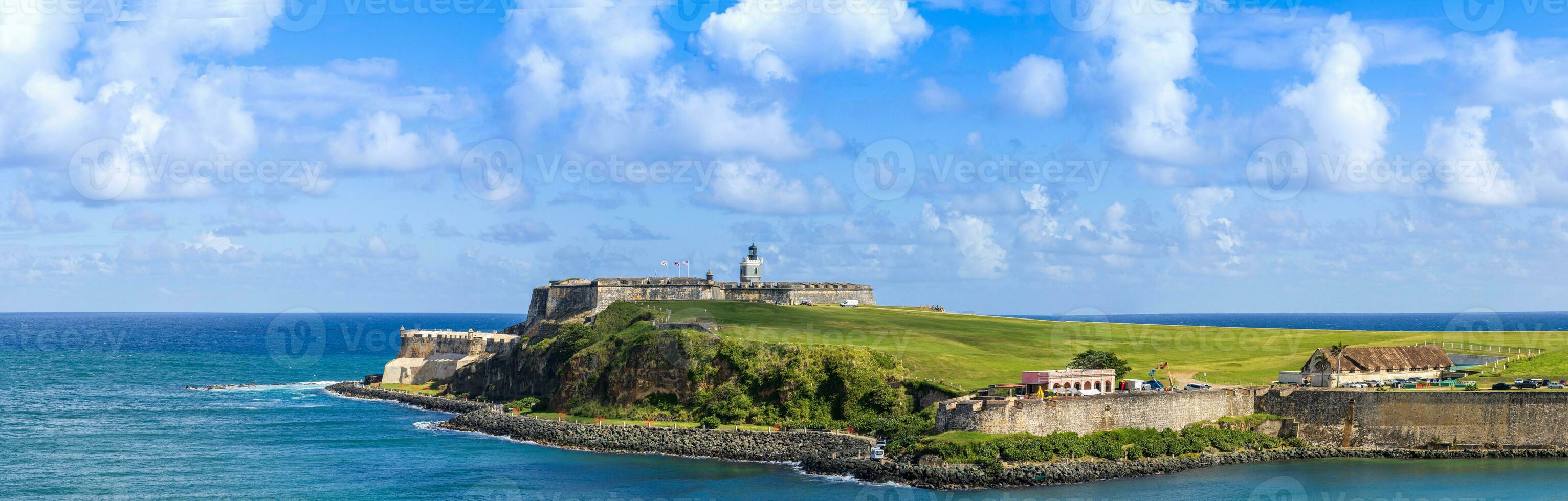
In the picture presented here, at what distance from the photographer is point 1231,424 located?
6844 cm

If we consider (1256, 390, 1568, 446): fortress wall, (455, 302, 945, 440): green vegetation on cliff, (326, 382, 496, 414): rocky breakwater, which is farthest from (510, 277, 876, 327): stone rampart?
(1256, 390, 1568, 446): fortress wall

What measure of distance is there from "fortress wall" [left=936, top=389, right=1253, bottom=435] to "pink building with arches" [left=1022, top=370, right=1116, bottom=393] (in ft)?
7.57

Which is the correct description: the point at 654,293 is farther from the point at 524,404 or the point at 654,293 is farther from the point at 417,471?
the point at 417,471

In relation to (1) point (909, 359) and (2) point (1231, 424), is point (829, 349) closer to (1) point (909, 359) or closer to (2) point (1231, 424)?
(1) point (909, 359)

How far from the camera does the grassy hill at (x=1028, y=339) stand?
81.4 m

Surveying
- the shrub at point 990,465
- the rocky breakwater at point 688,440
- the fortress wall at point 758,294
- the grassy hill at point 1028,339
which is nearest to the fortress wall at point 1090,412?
the shrub at point 990,465

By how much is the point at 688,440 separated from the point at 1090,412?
22.2m

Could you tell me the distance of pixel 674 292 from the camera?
124m

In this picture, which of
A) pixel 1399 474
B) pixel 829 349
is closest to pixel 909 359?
pixel 829 349

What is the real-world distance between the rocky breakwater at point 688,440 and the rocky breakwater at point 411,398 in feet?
44.2

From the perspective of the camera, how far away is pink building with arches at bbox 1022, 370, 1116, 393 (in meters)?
66.9

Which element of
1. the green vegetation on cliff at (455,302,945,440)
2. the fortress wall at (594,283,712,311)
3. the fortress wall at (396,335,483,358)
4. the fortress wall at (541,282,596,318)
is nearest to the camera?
the green vegetation on cliff at (455,302,945,440)

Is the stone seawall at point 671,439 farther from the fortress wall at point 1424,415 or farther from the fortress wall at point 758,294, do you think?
the fortress wall at point 758,294

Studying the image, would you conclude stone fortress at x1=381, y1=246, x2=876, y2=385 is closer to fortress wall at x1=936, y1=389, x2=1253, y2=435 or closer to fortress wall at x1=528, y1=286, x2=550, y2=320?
fortress wall at x1=528, y1=286, x2=550, y2=320
